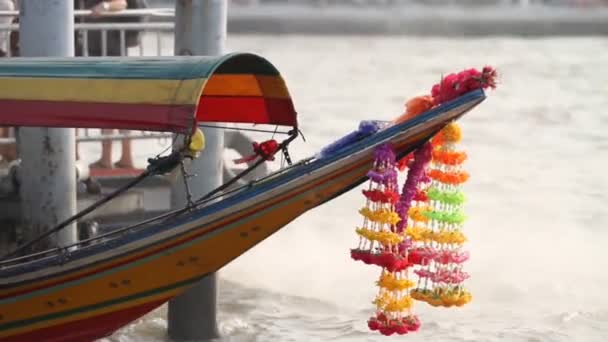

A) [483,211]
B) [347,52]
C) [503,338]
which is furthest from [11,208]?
[347,52]

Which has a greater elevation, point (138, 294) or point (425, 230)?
point (425, 230)

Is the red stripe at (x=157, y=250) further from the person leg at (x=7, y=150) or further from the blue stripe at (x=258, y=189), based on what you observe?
the person leg at (x=7, y=150)

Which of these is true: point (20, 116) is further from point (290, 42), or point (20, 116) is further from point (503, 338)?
point (290, 42)

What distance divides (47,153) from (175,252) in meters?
1.02

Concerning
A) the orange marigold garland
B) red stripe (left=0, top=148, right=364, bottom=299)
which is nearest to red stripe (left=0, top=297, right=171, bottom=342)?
red stripe (left=0, top=148, right=364, bottom=299)

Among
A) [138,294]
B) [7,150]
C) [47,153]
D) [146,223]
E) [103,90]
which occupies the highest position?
[103,90]

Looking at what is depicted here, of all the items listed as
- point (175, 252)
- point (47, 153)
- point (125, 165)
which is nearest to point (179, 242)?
point (175, 252)

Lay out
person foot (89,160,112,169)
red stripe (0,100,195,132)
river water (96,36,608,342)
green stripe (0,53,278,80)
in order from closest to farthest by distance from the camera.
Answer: red stripe (0,100,195,132) → green stripe (0,53,278,80) → river water (96,36,608,342) → person foot (89,160,112,169)

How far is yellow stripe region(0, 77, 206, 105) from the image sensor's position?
464 centimetres

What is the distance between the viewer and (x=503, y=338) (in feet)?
22.6

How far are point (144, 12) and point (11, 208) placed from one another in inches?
52.0

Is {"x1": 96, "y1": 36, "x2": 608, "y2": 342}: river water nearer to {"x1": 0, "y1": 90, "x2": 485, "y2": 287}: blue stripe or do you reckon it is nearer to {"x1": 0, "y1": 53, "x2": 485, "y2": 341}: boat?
Answer: {"x1": 0, "y1": 53, "x2": 485, "y2": 341}: boat

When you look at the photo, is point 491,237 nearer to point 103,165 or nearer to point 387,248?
point 103,165

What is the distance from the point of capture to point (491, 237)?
29.9 ft
